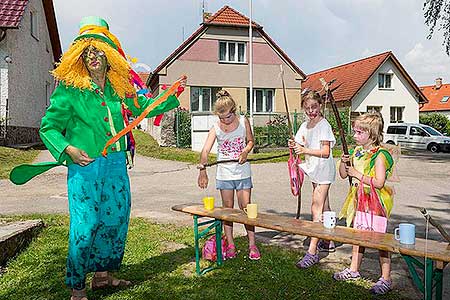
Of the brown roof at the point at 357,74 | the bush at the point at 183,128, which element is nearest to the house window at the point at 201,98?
the bush at the point at 183,128

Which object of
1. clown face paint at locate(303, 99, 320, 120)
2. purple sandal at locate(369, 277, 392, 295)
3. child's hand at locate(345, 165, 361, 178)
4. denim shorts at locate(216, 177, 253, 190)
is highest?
clown face paint at locate(303, 99, 320, 120)

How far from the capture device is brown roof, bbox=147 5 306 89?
24.0 metres

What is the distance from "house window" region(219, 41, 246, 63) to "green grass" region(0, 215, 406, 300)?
20502 mm

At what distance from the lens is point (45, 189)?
1030 cm

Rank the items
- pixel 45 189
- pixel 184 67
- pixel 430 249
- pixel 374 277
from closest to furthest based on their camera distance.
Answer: pixel 430 249, pixel 374 277, pixel 45 189, pixel 184 67

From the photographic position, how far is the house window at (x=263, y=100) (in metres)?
25.7

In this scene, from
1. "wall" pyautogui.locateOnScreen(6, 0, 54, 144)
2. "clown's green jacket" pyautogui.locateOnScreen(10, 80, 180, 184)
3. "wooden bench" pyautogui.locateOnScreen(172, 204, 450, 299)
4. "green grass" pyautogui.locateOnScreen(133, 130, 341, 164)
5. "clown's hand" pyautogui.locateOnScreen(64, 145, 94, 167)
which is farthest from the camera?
"wall" pyautogui.locateOnScreen(6, 0, 54, 144)

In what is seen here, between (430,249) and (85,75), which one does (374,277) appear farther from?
(85,75)

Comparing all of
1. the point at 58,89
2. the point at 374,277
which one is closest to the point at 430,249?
the point at 374,277

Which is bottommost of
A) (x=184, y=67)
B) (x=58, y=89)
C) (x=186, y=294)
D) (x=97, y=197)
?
(x=186, y=294)

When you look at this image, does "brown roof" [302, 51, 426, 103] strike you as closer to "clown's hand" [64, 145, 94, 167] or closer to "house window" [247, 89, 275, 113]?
"house window" [247, 89, 275, 113]

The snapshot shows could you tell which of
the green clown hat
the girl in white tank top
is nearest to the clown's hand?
the green clown hat

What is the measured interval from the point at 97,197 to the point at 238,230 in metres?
2.92

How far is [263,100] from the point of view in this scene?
2580 cm
